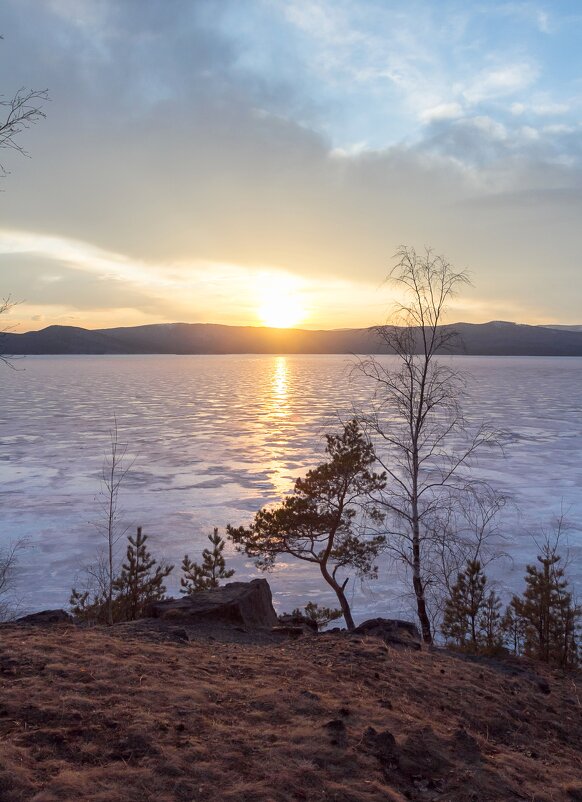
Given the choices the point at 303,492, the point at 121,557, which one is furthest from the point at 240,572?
the point at 303,492

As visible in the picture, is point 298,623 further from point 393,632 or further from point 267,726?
point 267,726

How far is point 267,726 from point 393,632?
239 inches

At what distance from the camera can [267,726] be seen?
595cm

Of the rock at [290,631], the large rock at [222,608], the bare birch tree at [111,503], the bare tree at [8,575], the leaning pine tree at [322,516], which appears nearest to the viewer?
the rock at [290,631]

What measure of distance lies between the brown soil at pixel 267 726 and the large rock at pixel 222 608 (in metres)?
3.13

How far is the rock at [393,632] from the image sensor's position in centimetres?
1052

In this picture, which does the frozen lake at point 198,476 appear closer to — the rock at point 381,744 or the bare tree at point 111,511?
the bare tree at point 111,511

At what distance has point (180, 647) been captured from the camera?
9086 mm

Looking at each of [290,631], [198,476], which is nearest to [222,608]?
[290,631]

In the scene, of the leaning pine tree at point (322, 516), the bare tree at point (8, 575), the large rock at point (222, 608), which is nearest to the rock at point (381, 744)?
the large rock at point (222, 608)

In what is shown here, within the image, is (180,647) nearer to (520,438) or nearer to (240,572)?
(240,572)

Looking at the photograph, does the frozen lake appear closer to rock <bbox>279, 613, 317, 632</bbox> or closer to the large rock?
the large rock

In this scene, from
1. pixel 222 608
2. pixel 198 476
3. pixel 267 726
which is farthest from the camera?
pixel 198 476

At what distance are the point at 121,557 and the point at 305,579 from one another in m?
7.42
